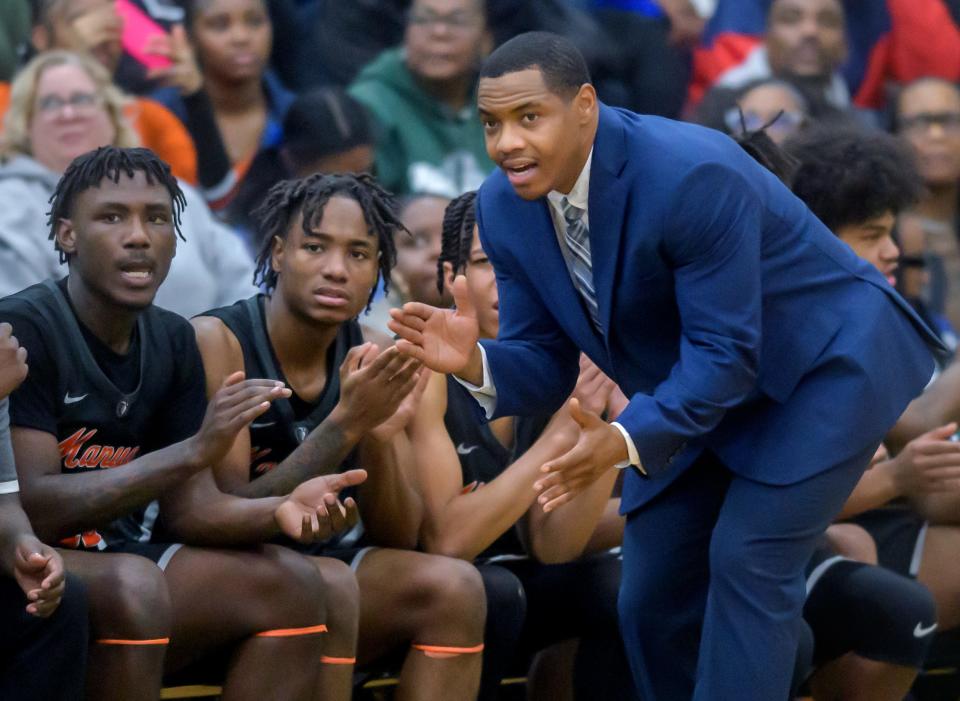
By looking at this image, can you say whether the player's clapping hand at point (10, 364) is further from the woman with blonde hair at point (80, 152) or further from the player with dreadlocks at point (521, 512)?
the woman with blonde hair at point (80, 152)

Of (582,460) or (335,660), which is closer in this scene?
(582,460)

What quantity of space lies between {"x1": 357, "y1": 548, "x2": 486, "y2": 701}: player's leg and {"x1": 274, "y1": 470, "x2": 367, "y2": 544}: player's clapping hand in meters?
0.38

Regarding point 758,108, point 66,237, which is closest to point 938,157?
point 758,108

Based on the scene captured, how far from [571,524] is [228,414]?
104 cm

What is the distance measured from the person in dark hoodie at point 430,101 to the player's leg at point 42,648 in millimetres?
2957

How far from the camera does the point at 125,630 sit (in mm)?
3564

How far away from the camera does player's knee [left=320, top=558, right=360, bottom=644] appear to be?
389 centimetres

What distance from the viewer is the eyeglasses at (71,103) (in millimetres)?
5266

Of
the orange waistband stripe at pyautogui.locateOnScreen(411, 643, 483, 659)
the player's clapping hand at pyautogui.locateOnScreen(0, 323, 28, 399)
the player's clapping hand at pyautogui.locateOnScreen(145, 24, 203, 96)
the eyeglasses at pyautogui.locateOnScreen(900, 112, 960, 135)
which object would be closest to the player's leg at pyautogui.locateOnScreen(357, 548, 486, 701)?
the orange waistband stripe at pyautogui.locateOnScreen(411, 643, 483, 659)

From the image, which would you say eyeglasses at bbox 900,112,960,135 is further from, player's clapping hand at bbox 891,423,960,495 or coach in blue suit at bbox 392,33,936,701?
coach in blue suit at bbox 392,33,936,701

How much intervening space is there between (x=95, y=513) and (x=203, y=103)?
8.65ft

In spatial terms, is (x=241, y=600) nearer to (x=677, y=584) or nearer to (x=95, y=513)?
(x=95, y=513)

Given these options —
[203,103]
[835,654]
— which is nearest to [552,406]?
[835,654]

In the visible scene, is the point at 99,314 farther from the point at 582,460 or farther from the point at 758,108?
the point at 758,108
